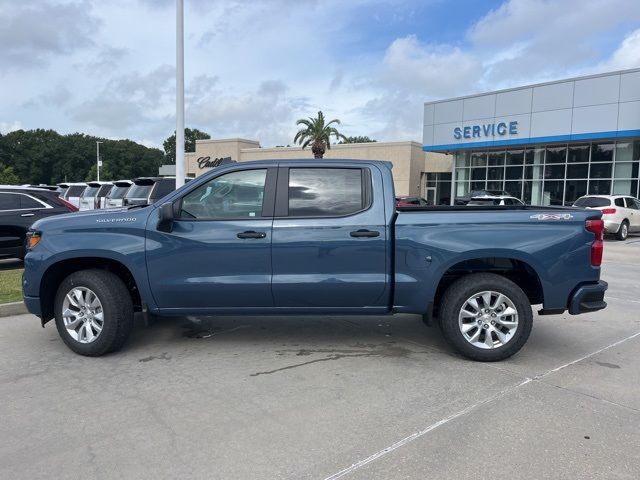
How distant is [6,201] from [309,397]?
8.92 metres

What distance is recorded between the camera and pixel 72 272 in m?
5.30

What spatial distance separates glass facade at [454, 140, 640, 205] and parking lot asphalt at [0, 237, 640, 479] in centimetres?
2352

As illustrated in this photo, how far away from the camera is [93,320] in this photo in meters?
5.07

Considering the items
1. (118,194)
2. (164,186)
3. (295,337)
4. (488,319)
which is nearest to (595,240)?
(488,319)

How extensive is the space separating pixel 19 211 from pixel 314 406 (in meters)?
8.84

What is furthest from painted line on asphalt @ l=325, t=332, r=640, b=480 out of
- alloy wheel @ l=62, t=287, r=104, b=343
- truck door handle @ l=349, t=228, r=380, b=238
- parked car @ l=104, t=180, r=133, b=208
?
parked car @ l=104, t=180, r=133, b=208

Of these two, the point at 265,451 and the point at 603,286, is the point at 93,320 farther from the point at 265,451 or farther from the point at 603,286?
the point at 603,286

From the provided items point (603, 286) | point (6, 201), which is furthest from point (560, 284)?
point (6, 201)

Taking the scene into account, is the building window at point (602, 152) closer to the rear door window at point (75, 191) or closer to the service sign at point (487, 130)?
the service sign at point (487, 130)

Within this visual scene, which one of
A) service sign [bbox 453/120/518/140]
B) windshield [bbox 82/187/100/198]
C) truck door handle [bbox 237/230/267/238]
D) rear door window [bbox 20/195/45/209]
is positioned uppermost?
service sign [bbox 453/120/518/140]

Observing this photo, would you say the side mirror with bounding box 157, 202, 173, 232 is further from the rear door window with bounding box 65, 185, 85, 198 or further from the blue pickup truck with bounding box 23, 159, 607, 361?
the rear door window with bounding box 65, 185, 85, 198

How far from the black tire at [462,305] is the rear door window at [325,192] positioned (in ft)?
4.06

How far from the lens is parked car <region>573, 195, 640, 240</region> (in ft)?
59.9

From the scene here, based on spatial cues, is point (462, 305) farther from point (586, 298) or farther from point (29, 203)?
point (29, 203)
